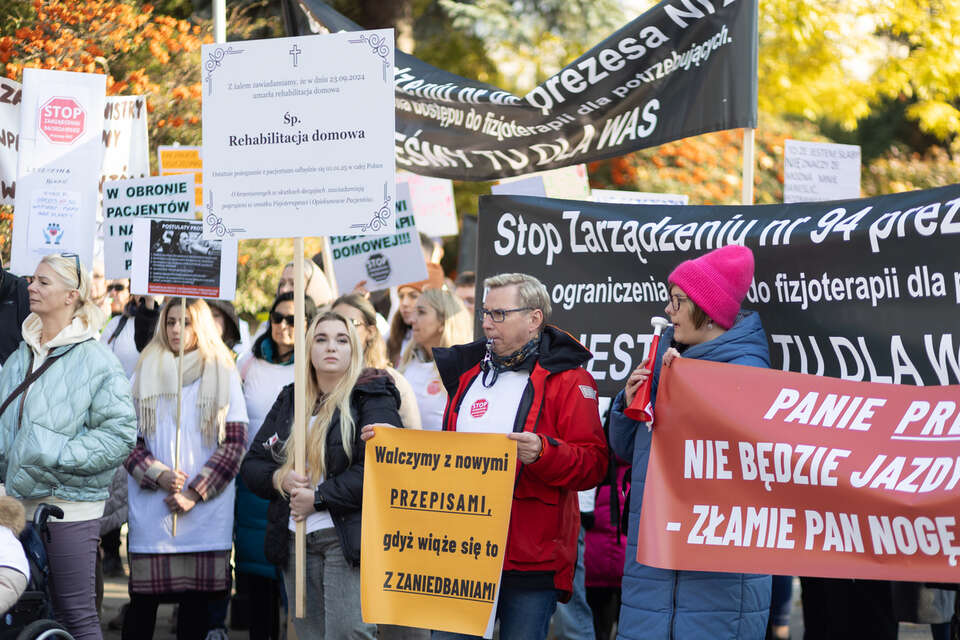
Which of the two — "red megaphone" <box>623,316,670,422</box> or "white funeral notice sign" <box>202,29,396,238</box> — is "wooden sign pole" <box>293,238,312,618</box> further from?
"red megaphone" <box>623,316,670,422</box>

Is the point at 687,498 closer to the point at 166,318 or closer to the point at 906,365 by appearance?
the point at 906,365

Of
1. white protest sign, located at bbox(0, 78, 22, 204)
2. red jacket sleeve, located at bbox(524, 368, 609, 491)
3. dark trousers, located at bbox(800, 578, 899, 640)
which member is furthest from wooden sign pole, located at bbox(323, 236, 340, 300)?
dark trousers, located at bbox(800, 578, 899, 640)

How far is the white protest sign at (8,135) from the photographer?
825cm

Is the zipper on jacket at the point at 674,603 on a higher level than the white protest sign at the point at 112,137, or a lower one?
lower

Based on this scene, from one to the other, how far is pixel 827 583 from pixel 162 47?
7339 mm

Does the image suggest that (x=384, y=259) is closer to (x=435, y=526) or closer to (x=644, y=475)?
(x=435, y=526)

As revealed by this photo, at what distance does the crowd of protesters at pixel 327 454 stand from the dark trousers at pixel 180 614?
11 millimetres

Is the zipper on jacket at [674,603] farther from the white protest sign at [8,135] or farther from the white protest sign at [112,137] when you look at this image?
the white protest sign at [8,135]

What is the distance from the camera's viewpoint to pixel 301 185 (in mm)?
5027

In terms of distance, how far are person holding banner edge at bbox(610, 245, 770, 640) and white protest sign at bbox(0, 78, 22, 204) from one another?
538cm

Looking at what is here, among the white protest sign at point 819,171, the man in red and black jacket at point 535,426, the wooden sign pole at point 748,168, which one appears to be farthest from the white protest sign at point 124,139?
the white protest sign at point 819,171

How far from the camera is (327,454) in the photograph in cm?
523

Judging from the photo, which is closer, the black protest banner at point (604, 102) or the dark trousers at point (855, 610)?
the black protest banner at point (604, 102)

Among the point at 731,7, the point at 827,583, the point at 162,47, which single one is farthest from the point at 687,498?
the point at 162,47
